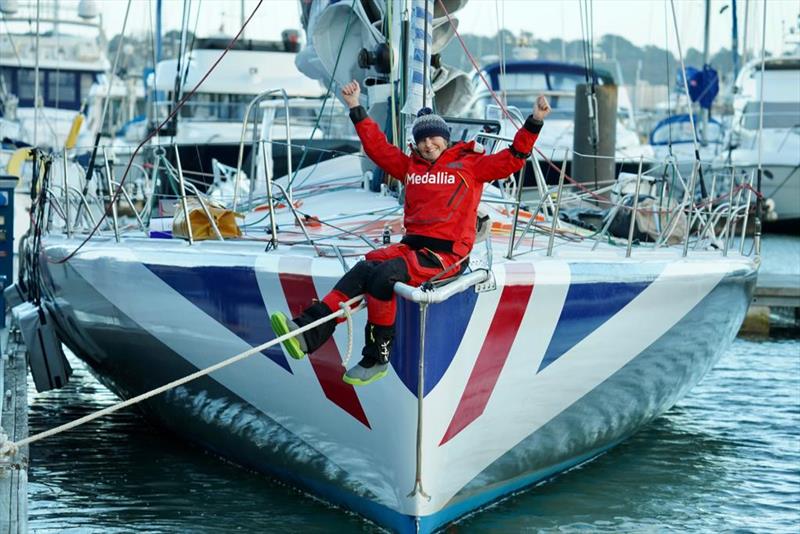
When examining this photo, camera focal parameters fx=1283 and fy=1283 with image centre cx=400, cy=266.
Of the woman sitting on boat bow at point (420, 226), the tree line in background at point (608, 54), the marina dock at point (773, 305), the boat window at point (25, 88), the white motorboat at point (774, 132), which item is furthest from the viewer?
the tree line in background at point (608, 54)

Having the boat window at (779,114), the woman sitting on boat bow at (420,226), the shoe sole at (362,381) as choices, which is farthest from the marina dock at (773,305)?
the boat window at (779,114)

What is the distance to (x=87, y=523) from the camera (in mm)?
6129

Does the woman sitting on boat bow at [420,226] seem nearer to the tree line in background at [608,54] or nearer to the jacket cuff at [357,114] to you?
the jacket cuff at [357,114]

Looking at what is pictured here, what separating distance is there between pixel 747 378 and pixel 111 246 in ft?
18.5

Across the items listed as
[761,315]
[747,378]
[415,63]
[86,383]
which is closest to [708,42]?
[761,315]

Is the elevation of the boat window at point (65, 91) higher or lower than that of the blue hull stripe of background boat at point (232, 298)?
higher

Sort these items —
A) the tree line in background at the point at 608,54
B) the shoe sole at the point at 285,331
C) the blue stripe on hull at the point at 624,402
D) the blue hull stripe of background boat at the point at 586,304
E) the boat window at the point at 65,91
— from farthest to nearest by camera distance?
the tree line in background at the point at 608,54 → the boat window at the point at 65,91 → the blue stripe on hull at the point at 624,402 → the blue hull stripe of background boat at the point at 586,304 → the shoe sole at the point at 285,331

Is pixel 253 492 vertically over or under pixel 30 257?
under

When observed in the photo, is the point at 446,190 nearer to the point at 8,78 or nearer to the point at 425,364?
the point at 425,364

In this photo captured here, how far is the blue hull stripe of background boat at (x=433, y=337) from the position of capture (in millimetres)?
5020

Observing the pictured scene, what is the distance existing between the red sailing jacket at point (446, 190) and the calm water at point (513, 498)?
62.5 inches

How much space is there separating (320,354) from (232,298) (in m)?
0.57

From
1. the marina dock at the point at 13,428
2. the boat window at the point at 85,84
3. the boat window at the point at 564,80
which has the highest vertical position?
the boat window at the point at 85,84

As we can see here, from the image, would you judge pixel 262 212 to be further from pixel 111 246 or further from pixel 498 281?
pixel 498 281
